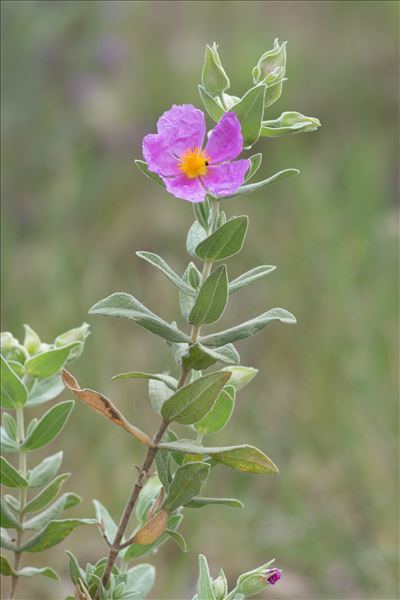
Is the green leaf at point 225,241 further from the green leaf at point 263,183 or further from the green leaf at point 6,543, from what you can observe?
the green leaf at point 6,543

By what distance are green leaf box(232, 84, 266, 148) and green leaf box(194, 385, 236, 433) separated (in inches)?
7.0

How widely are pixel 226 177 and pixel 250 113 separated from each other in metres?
0.04

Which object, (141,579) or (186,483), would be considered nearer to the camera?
(186,483)

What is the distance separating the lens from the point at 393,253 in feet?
8.73

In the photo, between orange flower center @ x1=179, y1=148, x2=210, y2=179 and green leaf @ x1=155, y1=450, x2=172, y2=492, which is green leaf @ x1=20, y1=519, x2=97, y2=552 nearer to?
green leaf @ x1=155, y1=450, x2=172, y2=492

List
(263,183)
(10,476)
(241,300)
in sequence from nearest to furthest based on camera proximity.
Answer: (263,183), (10,476), (241,300)

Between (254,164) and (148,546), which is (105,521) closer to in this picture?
(148,546)

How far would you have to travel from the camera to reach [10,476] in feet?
2.45

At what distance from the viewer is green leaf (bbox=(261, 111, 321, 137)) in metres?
0.66

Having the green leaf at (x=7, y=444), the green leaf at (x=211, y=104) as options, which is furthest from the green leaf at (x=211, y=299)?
the green leaf at (x=7, y=444)

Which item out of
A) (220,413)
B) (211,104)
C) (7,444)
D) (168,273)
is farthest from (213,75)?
(7,444)

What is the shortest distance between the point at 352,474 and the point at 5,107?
1.70m

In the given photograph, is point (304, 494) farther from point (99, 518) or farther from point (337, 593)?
point (99, 518)

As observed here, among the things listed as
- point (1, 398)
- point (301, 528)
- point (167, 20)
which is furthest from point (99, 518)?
point (167, 20)
